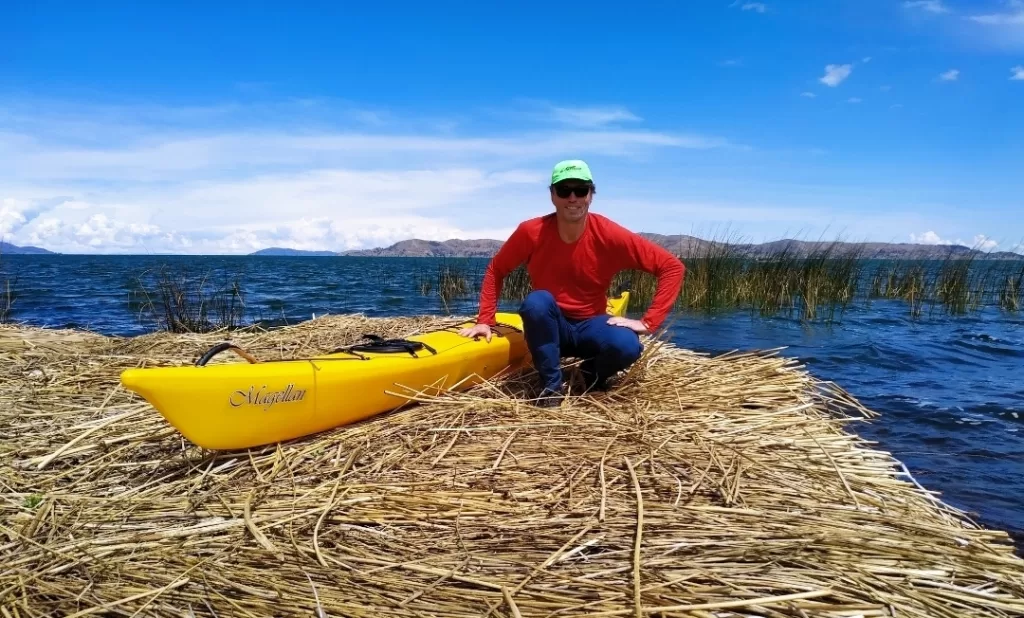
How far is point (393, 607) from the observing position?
1.89 m

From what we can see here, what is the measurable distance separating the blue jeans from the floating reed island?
255 mm

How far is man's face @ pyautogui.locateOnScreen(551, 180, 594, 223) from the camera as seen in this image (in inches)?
139

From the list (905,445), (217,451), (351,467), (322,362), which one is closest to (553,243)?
(322,362)

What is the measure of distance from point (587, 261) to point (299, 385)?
177 cm

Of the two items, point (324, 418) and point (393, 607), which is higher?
point (324, 418)

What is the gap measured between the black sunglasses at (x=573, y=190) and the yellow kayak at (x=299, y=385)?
1.08 m

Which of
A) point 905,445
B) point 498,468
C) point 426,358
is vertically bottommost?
point 905,445

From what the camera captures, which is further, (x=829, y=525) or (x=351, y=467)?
(x=351, y=467)

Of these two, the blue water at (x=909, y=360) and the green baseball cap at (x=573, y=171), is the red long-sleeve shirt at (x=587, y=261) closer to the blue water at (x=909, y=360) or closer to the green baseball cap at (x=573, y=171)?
the green baseball cap at (x=573, y=171)

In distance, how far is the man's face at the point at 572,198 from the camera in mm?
3537

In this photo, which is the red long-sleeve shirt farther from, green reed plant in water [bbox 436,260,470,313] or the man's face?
green reed plant in water [bbox 436,260,470,313]

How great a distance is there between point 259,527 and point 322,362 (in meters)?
1.07

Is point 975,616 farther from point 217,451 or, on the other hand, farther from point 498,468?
point 217,451

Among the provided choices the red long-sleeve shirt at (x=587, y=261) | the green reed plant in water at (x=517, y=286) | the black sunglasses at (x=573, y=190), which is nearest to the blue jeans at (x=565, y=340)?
the red long-sleeve shirt at (x=587, y=261)
